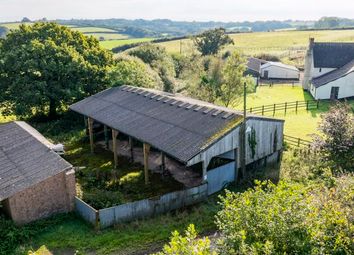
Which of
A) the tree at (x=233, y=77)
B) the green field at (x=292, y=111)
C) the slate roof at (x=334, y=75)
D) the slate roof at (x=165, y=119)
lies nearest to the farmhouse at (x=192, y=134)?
the slate roof at (x=165, y=119)

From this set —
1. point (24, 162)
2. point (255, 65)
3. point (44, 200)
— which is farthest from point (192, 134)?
point (255, 65)

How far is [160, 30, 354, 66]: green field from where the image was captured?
9025cm

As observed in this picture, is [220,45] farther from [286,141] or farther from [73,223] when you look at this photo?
[73,223]

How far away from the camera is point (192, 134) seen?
22.2 metres

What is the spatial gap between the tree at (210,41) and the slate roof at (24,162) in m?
55.8

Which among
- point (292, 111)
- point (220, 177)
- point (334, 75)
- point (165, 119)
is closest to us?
point (220, 177)

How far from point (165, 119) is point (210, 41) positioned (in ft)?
180

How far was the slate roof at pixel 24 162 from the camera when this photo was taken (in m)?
19.4

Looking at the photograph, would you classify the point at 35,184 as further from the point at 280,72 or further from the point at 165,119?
the point at 280,72

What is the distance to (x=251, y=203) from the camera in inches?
498

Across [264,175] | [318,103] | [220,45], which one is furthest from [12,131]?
[220,45]

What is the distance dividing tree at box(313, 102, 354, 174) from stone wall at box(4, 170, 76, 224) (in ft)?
51.9

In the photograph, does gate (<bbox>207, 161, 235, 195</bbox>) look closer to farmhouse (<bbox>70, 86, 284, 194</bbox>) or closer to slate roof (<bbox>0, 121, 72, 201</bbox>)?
farmhouse (<bbox>70, 86, 284, 194</bbox>)

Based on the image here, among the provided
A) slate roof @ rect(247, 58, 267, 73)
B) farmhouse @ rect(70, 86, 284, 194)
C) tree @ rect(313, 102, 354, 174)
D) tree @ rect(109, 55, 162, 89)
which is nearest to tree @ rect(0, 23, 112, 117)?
tree @ rect(109, 55, 162, 89)
